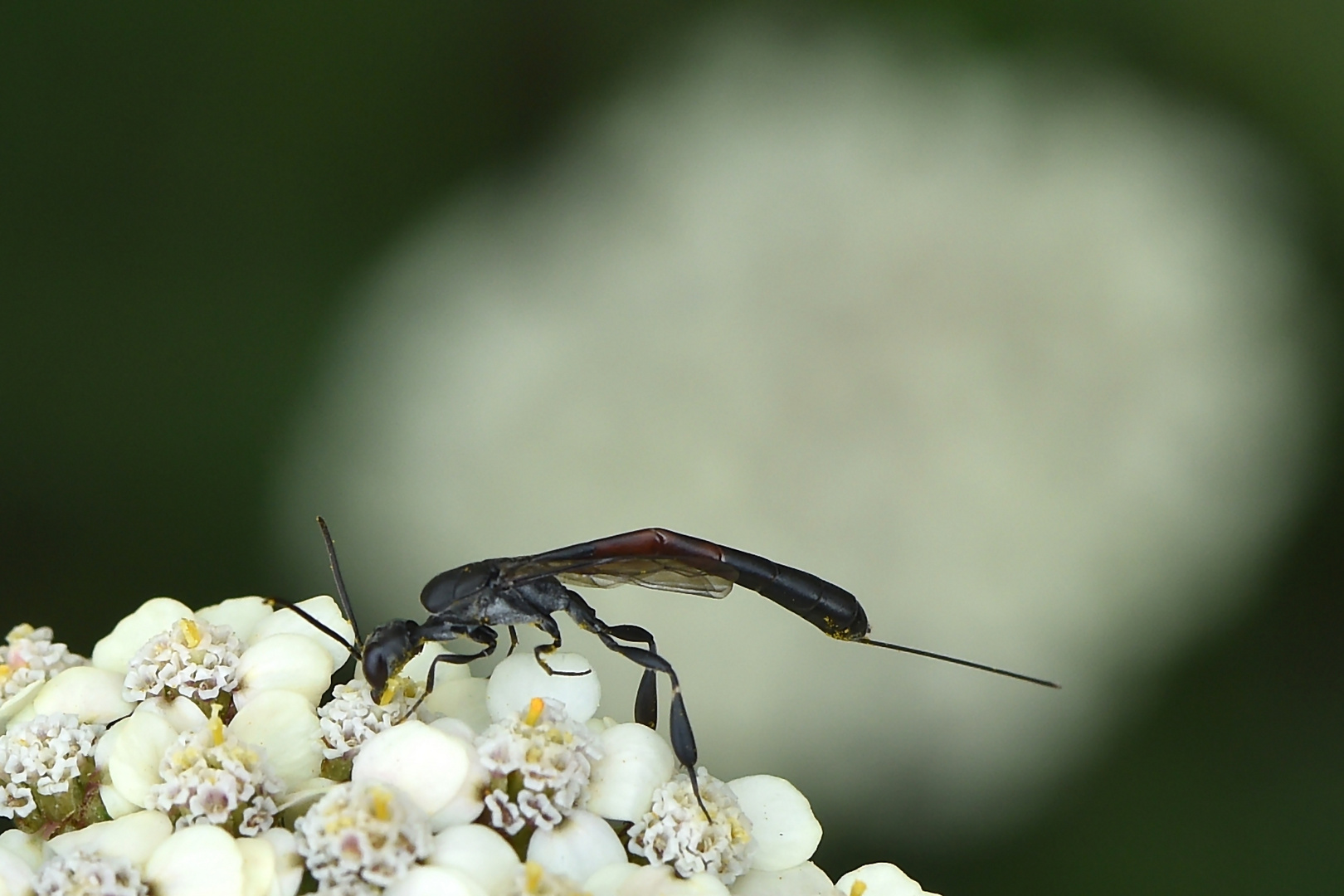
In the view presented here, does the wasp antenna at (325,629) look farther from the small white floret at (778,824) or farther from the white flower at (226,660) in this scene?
the small white floret at (778,824)

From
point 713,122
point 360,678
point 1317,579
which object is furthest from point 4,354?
point 1317,579

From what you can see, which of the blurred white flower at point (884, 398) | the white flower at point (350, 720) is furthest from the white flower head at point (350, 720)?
the blurred white flower at point (884, 398)

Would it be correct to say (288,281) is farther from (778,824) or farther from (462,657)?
(778,824)

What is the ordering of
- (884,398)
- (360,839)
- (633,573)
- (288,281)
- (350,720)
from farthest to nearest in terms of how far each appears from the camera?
(288,281), (884,398), (633,573), (350,720), (360,839)

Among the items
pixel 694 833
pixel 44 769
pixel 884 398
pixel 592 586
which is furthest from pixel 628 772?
pixel 884 398

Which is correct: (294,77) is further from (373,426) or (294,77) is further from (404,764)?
(404,764)
